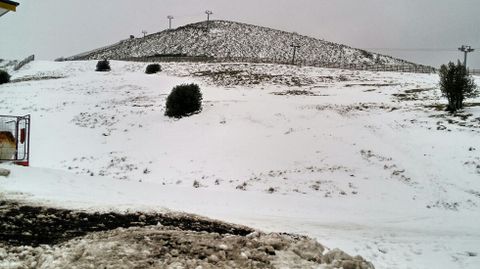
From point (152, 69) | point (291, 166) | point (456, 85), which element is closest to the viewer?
point (291, 166)

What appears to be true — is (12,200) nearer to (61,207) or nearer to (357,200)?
(61,207)

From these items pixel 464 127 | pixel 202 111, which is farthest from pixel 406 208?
pixel 202 111

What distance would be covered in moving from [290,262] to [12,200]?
658 centimetres

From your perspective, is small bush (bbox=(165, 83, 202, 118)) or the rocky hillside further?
the rocky hillside

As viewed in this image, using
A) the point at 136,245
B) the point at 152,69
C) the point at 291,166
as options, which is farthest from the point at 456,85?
the point at 152,69

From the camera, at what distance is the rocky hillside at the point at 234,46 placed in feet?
271

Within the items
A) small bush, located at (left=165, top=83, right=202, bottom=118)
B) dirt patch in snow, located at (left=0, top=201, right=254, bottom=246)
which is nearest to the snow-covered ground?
dirt patch in snow, located at (left=0, top=201, right=254, bottom=246)

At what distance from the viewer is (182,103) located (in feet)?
76.4

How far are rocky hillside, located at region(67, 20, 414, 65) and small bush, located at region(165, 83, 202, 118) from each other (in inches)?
2167

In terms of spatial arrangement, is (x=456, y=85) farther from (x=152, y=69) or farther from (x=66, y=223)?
(x=152, y=69)

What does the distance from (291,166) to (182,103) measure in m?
10.3

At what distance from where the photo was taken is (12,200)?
8.75m

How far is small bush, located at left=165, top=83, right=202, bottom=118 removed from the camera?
2314cm

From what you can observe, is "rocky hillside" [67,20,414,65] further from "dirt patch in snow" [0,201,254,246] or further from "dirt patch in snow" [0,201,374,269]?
"dirt patch in snow" [0,201,374,269]
